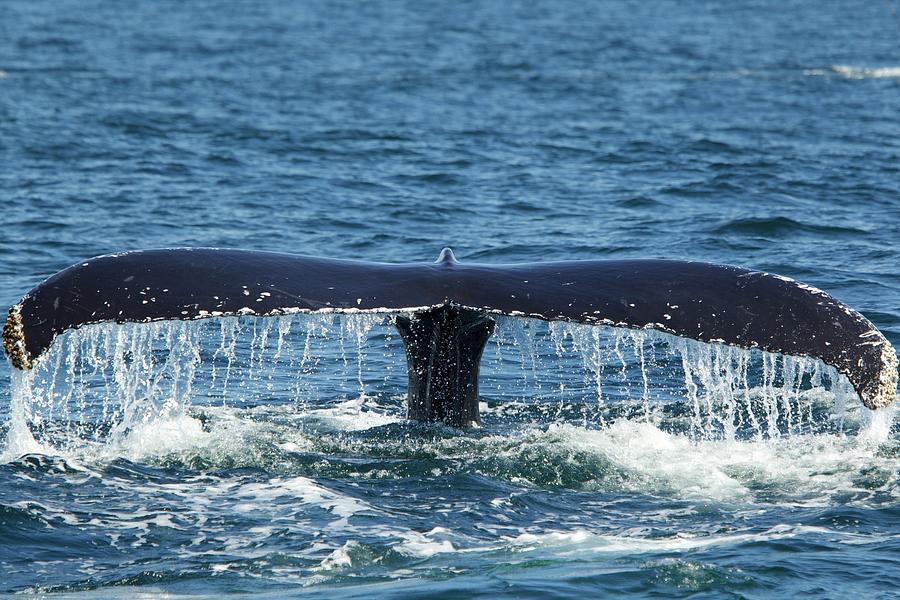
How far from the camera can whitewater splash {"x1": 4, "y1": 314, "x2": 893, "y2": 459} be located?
8508 millimetres

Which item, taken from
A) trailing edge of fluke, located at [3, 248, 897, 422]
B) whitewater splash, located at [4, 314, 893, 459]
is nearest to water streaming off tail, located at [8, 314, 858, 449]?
whitewater splash, located at [4, 314, 893, 459]

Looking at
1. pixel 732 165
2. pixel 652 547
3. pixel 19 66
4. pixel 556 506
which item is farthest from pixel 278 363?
pixel 19 66

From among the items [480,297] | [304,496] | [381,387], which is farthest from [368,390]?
[480,297]

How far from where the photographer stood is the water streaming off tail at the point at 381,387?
29.0ft

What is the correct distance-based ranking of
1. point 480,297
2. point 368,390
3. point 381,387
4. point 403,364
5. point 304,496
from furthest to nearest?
point 403,364 < point 381,387 < point 368,390 < point 304,496 < point 480,297

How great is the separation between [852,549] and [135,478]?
3782 mm

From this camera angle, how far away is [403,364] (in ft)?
35.9

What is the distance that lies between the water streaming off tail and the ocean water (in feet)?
0.15

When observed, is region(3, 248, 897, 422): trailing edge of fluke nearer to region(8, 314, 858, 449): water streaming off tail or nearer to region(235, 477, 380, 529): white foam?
region(8, 314, 858, 449): water streaming off tail

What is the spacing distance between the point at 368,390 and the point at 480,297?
3.44 metres

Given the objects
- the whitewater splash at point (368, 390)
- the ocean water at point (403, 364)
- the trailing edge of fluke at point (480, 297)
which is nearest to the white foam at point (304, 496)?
the ocean water at point (403, 364)

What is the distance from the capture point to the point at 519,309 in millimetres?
6688

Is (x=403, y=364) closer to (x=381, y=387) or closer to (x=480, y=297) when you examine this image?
(x=381, y=387)

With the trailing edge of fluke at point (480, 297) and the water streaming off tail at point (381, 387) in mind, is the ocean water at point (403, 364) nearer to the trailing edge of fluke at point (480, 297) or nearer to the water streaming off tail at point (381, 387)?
the water streaming off tail at point (381, 387)
